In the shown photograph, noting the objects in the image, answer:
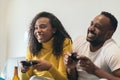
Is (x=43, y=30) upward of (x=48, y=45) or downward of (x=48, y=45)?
upward

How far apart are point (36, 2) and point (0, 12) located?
0.57m

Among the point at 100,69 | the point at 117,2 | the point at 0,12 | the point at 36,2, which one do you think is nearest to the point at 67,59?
the point at 100,69

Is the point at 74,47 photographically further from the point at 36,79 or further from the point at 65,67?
the point at 36,79

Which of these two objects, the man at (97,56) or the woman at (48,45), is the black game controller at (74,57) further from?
the woman at (48,45)

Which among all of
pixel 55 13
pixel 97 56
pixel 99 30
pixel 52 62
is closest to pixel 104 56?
pixel 97 56

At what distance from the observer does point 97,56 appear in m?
1.49

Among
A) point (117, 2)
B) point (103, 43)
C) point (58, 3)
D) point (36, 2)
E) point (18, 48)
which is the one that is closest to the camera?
point (103, 43)

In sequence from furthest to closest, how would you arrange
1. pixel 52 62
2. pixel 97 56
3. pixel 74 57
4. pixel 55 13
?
pixel 55 13
pixel 52 62
pixel 97 56
pixel 74 57

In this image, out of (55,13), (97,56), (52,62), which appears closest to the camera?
(97,56)

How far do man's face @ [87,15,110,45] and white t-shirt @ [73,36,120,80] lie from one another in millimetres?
52

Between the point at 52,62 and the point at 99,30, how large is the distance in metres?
0.38

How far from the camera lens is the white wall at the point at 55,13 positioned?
2.23m

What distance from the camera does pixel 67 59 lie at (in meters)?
1.40

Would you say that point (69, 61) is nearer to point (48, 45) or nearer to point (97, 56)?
point (97, 56)
